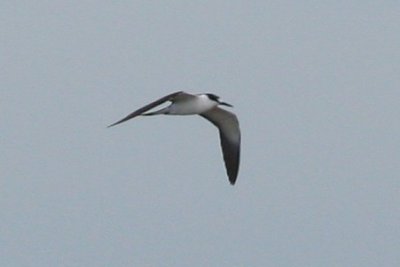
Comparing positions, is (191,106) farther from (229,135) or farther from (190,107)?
(229,135)

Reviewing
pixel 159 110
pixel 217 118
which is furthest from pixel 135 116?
pixel 217 118

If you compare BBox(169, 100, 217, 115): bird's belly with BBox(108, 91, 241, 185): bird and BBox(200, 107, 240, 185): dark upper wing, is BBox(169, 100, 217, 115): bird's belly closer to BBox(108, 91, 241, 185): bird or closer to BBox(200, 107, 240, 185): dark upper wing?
BBox(108, 91, 241, 185): bird

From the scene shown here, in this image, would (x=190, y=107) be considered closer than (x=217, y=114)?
Yes

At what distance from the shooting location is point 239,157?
36.2 meters

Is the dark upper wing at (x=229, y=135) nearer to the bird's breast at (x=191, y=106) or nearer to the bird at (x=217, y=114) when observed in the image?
the bird at (x=217, y=114)

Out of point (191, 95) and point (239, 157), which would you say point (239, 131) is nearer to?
point (239, 157)

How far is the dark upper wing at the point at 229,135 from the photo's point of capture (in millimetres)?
35312

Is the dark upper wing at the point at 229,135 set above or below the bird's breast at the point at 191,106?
below

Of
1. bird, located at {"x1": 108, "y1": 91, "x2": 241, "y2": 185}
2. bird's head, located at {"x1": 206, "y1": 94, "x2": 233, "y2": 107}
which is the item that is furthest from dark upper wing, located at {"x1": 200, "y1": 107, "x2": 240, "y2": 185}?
bird's head, located at {"x1": 206, "y1": 94, "x2": 233, "y2": 107}

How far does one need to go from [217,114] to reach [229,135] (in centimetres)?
99

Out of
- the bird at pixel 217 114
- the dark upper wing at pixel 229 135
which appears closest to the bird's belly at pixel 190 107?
the bird at pixel 217 114

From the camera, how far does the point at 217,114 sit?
35312 mm

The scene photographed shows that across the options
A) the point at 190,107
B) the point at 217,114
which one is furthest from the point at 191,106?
the point at 217,114

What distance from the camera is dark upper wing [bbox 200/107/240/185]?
35.3 m
